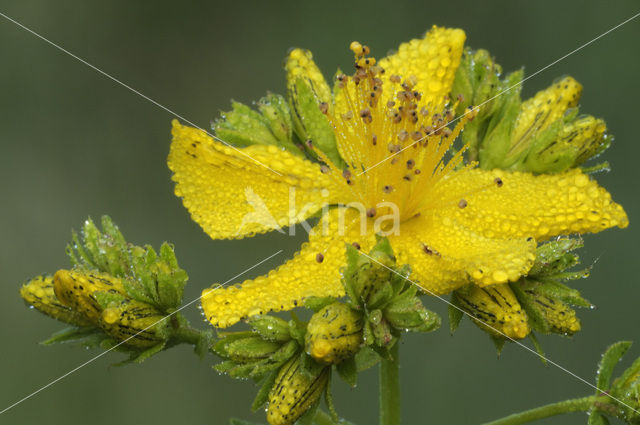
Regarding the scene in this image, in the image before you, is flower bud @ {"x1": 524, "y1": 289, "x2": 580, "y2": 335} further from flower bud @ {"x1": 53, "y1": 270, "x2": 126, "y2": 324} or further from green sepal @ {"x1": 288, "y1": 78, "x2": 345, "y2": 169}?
flower bud @ {"x1": 53, "y1": 270, "x2": 126, "y2": 324}

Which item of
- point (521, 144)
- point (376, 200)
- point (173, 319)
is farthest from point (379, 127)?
point (173, 319)

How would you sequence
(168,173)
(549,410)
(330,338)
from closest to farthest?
(330,338) → (549,410) → (168,173)

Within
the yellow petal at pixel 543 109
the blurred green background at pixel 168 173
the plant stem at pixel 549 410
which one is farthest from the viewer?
the blurred green background at pixel 168 173

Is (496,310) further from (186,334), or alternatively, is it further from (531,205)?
(186,334)

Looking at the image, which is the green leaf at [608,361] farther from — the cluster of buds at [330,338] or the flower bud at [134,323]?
the flower bud at [134,323]

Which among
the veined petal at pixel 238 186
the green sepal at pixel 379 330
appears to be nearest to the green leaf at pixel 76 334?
the veined petal at pixel 238 186

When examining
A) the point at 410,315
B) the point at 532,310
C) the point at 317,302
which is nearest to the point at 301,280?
the point at 317,302
